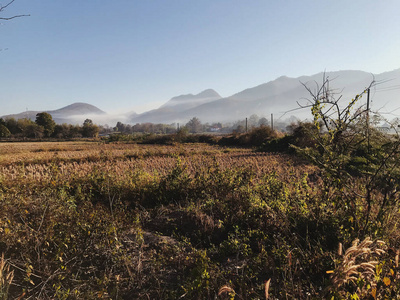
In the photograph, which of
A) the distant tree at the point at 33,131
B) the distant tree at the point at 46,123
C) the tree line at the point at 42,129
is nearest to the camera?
the distant tree at the point at 33,131

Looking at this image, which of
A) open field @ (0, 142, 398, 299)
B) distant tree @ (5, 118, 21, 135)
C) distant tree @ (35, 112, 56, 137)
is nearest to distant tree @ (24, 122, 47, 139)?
distant tree @ (35, 112, 56, 137)

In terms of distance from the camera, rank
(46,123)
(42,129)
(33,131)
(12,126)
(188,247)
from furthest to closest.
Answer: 1. (12,126)
2. (46,123)
3. (42,129)
4. (33,131)
5. (188,247)

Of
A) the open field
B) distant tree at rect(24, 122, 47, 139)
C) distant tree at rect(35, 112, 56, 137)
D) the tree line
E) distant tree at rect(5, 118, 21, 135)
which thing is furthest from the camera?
distant tree at rect(5, 118, 21, 135)

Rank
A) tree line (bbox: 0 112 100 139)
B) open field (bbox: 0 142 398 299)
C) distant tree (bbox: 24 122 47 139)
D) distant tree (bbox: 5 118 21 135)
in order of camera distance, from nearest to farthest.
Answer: open field (bbox: 0 142 398 299), distant tree (bbox: 24 122 47 139), tree line (bbox: 0 112 100 139), distant tree (bbox: 5 118 21 135)

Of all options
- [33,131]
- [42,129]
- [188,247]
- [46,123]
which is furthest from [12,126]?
[188,247]

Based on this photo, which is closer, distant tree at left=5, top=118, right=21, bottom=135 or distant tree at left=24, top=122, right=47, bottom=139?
distant tree at left=24, top=122, right=47, bottom=139

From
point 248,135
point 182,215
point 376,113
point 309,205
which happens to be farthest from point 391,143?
point 248,135

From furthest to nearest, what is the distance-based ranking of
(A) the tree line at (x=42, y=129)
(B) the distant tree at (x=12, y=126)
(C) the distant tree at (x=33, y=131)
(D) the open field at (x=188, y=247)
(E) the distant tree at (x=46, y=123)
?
(B) the distant tree at (x=12, y=126)
(E) the distant tree at (x=46, y=123)
(A) the tree line at (x=42, y=129)
(C) the distant tree at (x=33, y=131)
(D) the open field at (x=188, y=247)

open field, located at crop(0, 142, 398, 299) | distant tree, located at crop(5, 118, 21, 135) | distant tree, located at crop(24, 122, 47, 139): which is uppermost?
distant tree, located at crop(5, 118, 21, 135)

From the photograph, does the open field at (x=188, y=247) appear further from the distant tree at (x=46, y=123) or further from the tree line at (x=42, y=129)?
the distant tree at (x=46, y=123)

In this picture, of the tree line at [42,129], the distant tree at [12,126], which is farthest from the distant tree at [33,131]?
the distant tree at [12,126]

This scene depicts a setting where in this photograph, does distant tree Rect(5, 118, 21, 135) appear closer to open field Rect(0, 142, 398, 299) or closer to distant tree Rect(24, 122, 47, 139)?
distant tree Rect(24, 122, 47, 139)

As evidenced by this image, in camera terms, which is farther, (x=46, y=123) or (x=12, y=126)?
(x=12, y=126)

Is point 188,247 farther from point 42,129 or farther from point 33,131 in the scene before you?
→ point 33,131
